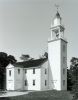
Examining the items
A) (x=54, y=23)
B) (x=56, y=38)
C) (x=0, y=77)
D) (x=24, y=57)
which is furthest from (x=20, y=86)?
(x=24, y=57)

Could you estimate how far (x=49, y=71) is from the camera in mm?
37094

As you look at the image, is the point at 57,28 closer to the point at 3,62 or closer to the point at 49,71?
the point at 49,71

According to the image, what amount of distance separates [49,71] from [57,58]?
11.4 feet

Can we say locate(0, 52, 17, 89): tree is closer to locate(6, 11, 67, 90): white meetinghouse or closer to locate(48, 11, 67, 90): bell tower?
locate(6, 11, 67, 90): white meetinghouse

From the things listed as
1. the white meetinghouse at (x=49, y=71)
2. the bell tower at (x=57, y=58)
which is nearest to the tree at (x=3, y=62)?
the white meetinghouse at (x=49, y=71)

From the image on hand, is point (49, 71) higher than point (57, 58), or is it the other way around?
point (57, 58)

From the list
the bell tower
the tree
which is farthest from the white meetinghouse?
the tree

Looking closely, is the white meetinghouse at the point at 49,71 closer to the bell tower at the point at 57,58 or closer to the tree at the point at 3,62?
the bell tower at the point at 57,58

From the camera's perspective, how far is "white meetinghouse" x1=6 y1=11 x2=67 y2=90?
3556 centimetres

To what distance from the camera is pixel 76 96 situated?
1354cm

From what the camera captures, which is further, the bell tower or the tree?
the tree

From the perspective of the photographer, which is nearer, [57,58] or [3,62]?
[57,58]

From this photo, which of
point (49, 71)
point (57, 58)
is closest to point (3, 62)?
point (49, 71)

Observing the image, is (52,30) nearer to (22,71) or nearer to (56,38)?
(56,38)
